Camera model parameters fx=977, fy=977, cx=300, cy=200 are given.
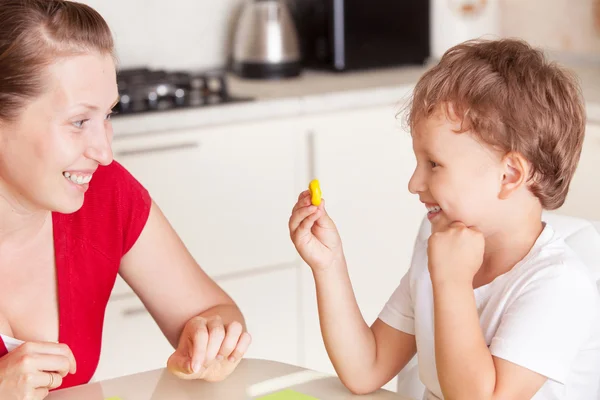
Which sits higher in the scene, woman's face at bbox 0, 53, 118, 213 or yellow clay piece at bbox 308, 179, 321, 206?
woman's face at bbox 0, 53, 118, 213

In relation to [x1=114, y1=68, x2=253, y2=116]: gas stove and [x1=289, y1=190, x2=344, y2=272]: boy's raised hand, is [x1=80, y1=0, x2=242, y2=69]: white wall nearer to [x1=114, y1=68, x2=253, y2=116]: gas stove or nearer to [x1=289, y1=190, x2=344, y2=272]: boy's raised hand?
[x1=114, y1=68, x2=253, y2=116]: gas stove

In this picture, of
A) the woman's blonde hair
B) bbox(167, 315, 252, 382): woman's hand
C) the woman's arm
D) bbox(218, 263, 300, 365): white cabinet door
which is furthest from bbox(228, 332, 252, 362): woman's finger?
bbox(218, 263, 300, 365): white cabinet door

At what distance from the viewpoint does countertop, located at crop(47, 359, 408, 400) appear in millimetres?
1304

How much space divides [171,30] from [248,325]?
3.40 ft

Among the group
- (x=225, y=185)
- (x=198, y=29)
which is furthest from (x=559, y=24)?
(x=225, y=185)

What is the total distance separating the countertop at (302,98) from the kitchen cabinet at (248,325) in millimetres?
451

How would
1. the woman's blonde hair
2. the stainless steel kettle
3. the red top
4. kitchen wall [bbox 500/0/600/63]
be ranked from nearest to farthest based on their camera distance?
the woman's blonde hair, the red top, the stainless steel kettle, kitchen wall [bbox 500/0/600/63]

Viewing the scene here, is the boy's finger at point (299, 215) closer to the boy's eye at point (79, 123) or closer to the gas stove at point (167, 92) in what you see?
the boy's eye at point (79, 123)

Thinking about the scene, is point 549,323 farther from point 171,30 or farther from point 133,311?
point 171,30

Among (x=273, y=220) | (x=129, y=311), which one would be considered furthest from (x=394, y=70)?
(x=129, y=311)

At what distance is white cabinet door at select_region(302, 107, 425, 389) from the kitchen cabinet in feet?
0.18

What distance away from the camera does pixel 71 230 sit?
5.25ft

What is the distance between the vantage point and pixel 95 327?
1.61 metres

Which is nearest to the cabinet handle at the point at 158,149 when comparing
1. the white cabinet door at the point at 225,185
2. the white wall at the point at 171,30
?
the white cabinet door at the point at 225,185
